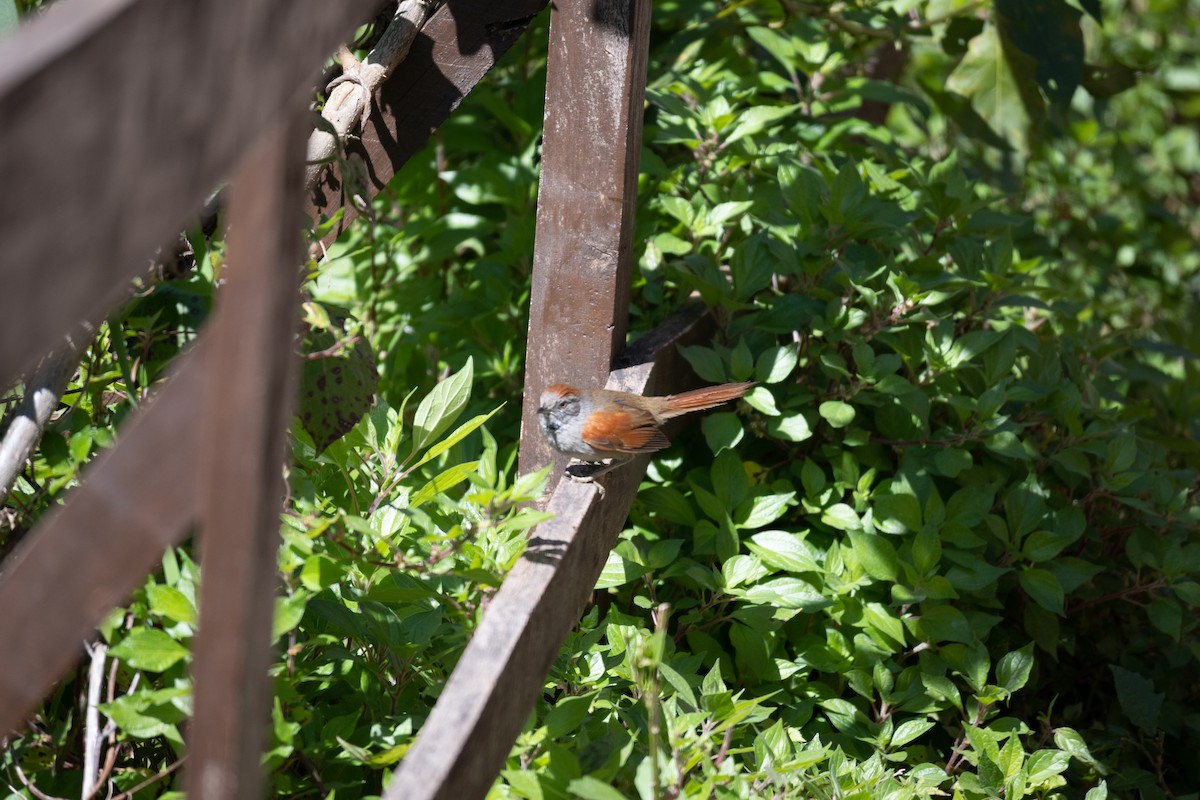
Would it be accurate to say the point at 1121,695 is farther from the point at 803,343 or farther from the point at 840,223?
the point at 840,223

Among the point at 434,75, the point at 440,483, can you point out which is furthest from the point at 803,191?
the point at 440,483

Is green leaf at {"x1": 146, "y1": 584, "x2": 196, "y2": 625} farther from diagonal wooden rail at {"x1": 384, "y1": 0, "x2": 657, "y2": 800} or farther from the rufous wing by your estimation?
the rufous wing

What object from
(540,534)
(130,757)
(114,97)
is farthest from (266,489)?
(130,757)

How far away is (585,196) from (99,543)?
1574 mm

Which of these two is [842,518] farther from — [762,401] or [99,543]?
[99,543]

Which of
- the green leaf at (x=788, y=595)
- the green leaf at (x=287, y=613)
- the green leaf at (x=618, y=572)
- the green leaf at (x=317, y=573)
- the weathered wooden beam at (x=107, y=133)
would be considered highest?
the weathered wooden beam at (x=107, y=133)

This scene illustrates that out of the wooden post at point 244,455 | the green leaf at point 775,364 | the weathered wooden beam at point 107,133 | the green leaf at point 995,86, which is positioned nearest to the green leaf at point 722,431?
the green leaf at point 775,364

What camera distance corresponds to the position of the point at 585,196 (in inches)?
91.8

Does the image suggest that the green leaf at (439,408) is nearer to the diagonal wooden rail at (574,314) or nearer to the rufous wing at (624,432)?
the diagonal wooden rail at (574,314)

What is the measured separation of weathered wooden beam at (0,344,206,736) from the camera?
2.96 feet

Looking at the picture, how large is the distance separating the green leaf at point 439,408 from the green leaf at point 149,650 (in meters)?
0.63

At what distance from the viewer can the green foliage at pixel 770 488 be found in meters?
1.75

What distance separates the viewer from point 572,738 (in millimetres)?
1722

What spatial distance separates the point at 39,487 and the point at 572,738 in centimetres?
114
